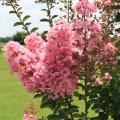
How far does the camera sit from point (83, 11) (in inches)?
123

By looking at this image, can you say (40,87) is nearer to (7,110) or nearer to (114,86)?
(114,86)

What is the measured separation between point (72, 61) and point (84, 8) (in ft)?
1.42

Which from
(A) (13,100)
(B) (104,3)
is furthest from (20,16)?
(A) (13,100)

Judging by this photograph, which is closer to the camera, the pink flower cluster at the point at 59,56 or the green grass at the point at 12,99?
the pink flower cluster at the point at 59,56

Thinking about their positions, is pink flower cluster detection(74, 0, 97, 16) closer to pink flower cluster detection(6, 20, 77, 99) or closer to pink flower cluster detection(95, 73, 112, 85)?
pink flower cluster detection(6, 20, 77, 99)

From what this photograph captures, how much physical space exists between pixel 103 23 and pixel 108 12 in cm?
12

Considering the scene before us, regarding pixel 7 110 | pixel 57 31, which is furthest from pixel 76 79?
pixel 7 110

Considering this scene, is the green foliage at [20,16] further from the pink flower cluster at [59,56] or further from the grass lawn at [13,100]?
the grass lawn at [13,100]

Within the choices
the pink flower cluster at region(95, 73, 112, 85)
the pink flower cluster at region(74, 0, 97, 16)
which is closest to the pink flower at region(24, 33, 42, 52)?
the pink flower cluster at region(74, 0, 97, 16)

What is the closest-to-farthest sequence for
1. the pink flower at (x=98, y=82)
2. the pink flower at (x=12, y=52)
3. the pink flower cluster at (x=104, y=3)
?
1. the pink flower at (x=12, y=52)
2. the pink flower at (x=98, y=82)
3. the pink flower cluster at (x=104, y=3)

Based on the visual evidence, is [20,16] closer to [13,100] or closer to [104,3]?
[104,3]

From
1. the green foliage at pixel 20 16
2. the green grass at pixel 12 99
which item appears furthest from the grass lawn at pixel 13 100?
the green foliage at pixel 20 16

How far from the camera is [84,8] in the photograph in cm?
312

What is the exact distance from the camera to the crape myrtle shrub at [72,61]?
2.82 m
